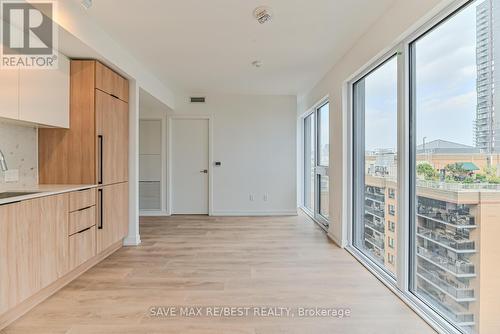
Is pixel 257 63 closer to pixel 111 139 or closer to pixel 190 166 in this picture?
pixel 111 139

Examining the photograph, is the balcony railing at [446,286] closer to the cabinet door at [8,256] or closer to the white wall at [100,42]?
the cabinet door at [8,256]

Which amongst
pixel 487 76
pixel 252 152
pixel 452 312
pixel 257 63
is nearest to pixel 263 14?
pixel 257 63

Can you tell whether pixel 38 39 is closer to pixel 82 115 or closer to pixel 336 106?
pixel 82 115

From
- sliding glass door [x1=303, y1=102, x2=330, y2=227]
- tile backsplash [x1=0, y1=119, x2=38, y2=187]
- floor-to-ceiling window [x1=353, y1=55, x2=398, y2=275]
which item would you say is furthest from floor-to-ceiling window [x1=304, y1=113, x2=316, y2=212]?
tile backsplash [x1=0, y1=119, x2=38, y2=187]

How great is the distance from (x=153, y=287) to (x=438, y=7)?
3.12m

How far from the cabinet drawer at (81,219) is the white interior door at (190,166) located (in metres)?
3.04

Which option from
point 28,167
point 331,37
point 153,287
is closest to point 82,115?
point 28,167

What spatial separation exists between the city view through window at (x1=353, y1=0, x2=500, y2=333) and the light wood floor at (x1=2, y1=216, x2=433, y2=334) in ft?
1.21

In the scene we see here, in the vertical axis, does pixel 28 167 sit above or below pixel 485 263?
above

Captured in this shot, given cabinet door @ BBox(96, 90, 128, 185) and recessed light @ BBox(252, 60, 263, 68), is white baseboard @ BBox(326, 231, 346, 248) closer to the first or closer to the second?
recessed light @ BBox(252, 60, 263, 68)

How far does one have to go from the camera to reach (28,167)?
116 inches

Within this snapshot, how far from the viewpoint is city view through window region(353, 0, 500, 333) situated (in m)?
1.65

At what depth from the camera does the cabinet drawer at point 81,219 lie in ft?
8.82

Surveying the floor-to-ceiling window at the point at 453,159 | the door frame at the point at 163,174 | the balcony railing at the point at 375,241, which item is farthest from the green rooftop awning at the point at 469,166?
the door frame at the point at 163,174
